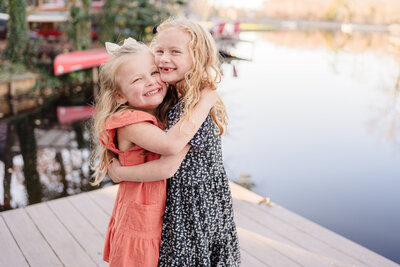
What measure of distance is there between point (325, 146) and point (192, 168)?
519 centimetres

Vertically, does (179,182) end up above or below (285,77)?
above

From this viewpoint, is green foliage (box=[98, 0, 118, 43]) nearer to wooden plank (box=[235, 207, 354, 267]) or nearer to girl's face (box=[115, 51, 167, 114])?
wooden plank (box=[235, 207, 354, 267])

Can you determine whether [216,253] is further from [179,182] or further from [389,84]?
[389,84]

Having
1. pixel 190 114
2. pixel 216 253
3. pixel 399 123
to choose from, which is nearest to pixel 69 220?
pixel 216 253

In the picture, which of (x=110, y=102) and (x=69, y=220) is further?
(x=69, y=220)

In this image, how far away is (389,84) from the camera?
430 inches

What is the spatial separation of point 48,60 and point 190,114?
9011mm

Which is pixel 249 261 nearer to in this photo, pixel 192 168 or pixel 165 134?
pixel 192 168

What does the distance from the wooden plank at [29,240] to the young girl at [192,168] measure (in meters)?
1.17

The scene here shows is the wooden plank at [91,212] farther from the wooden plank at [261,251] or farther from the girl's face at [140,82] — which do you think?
the girl's face at [140,82]

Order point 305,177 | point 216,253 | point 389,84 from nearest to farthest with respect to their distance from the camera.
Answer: point 216,253 < point 305,177 < point 389,84

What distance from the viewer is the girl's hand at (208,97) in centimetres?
117

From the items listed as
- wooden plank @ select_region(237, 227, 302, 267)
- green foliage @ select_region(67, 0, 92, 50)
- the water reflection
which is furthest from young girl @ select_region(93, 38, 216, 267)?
green foliage @ select_region(67, 0, 92, 50)

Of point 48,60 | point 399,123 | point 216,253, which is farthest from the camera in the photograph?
point 48,60
